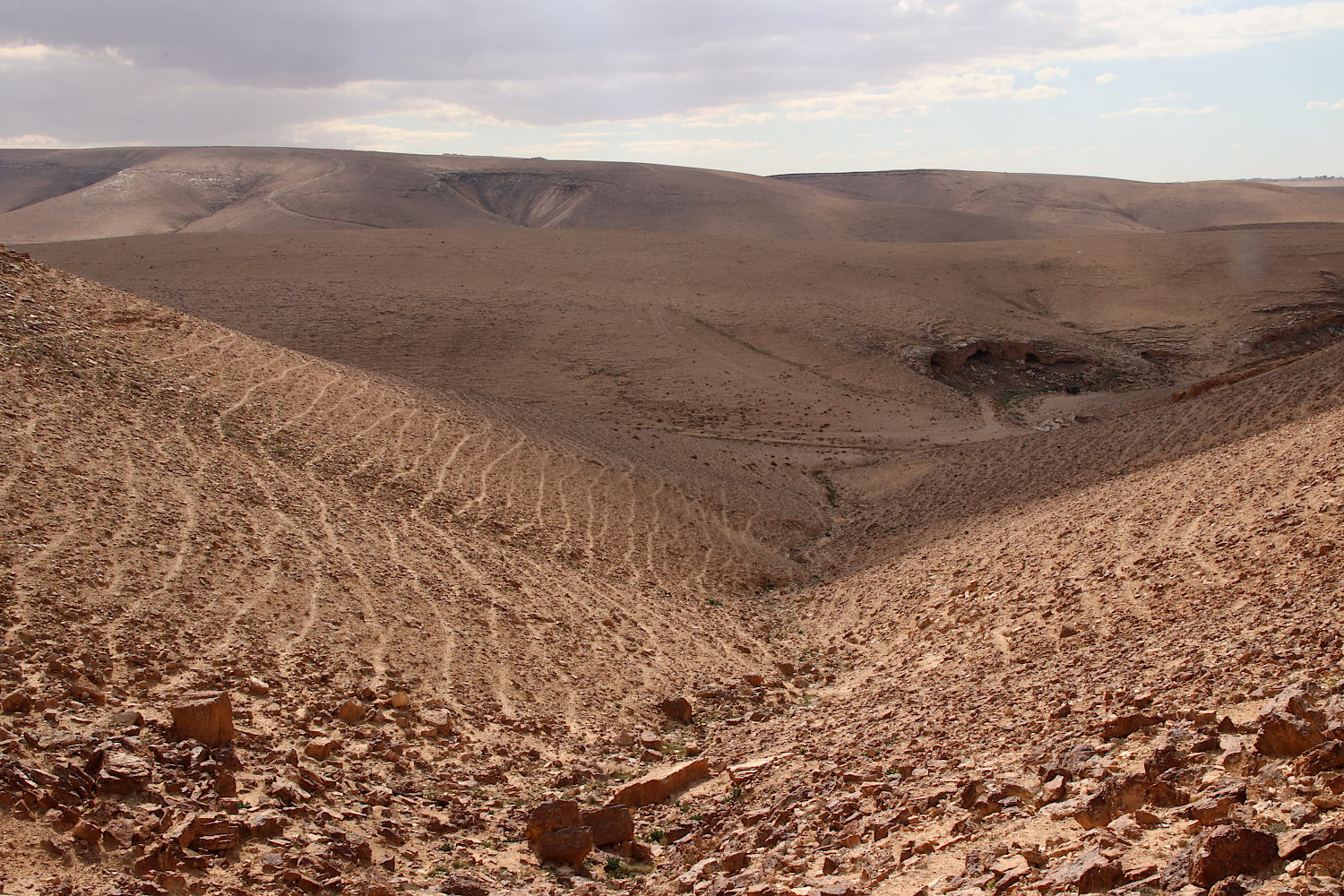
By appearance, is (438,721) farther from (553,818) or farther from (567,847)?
(567,847)

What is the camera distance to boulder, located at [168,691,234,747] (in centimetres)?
547

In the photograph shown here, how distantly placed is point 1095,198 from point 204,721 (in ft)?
322

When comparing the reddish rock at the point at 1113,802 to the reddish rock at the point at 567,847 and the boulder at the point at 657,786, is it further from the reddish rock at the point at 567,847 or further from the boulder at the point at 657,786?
the boulder at the point at 657,786

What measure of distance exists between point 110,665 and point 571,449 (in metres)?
9.26

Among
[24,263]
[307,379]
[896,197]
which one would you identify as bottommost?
[307,379]

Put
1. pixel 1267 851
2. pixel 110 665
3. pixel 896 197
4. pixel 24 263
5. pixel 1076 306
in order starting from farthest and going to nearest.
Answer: pixel 896 197, pixel 1076 306, pixel 24 263, pixel 110 665, pixel 1267 851

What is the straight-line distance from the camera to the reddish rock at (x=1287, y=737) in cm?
405

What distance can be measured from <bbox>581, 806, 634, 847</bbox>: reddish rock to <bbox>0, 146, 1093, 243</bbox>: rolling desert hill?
6661cm

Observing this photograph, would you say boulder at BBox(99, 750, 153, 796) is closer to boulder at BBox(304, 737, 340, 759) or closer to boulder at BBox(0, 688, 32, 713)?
boulder at BBox(0, 688, 32, 713)

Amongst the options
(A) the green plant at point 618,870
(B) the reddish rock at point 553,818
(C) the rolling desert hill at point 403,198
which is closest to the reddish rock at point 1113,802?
(A) the green plant at point 618,870

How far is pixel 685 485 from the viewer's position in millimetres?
14867

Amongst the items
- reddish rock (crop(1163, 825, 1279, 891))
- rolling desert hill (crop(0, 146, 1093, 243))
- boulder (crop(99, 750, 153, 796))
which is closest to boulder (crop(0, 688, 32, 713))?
boulder (crop(99, 750, 153, 796))

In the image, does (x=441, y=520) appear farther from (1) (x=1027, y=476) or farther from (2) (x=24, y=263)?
(1) (x=1027, y=476)

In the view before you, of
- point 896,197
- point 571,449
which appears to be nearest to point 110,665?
point 571,449
